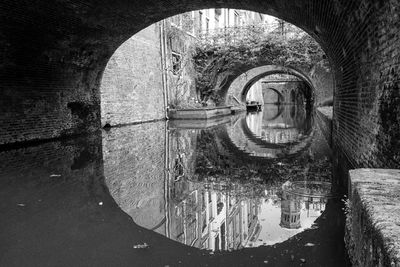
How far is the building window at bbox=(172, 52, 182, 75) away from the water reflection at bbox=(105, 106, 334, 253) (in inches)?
474

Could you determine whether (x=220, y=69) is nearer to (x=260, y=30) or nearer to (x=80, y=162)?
(x=260, y=30)

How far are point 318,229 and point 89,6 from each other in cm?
770

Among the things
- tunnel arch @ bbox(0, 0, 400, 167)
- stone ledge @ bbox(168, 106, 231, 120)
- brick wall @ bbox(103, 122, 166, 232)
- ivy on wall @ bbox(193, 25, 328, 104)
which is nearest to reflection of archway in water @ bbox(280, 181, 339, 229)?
tunnel arch @ bbox(0, 0, 400, 167)

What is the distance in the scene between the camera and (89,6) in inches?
372

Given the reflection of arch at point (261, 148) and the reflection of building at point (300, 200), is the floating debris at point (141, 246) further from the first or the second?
the reflection of arch at point (261, 148)

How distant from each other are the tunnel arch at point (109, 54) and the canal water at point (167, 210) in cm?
100

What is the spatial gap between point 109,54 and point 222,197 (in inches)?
354

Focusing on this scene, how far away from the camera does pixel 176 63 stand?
20469 millimetres

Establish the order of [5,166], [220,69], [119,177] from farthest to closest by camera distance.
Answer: [220,69] < [5,166] < [119,177]

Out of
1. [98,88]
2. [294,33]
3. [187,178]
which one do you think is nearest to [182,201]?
[187,178]

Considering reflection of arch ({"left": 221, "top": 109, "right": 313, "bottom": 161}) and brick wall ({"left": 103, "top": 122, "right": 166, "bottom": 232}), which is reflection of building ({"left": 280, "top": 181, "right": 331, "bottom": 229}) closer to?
brick wall ({"left": 103, "top": 122, "right": 166, "bottom": 232})

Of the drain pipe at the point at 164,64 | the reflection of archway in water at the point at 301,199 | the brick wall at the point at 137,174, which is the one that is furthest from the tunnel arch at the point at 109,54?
the drain pipe at the point at 164,64

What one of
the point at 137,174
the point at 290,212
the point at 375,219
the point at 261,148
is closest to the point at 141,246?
the point at 290,212

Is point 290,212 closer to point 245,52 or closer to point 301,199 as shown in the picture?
point 301,199
